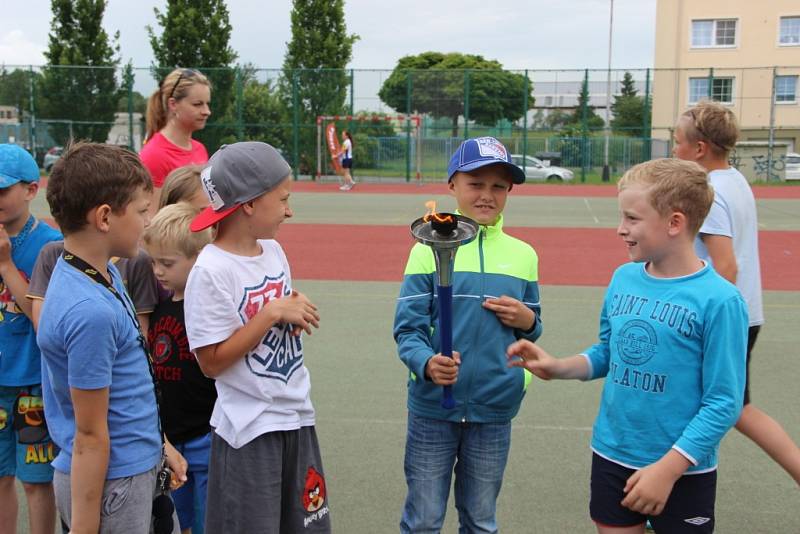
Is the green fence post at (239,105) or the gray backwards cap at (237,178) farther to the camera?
the green fence post at (239,105)

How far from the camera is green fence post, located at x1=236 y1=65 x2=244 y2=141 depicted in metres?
30.0

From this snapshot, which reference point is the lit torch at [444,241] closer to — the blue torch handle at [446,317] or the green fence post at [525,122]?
the blue torch handle at [446,317]

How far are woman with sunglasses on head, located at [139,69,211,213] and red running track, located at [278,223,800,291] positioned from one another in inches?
207

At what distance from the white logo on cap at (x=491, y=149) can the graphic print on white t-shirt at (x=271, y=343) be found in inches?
34.8

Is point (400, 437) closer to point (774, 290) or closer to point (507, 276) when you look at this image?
point (507, 276)

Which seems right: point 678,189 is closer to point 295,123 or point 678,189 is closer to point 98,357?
point 98,357

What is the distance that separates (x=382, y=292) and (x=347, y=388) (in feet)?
11.2

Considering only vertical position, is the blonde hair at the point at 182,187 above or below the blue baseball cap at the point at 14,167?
below

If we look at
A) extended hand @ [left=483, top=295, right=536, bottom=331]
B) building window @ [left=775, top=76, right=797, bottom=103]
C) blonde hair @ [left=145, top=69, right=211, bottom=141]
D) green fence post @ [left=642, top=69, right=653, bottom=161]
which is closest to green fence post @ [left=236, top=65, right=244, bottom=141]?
green fence post @ [left=642, top=69, right=653, bottom=161]

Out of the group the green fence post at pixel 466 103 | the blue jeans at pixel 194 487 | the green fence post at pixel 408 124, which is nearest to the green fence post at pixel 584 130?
the green fence post at pixel 466 103

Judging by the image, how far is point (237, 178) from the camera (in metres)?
2.41

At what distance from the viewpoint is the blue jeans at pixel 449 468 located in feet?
9.47

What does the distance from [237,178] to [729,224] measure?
235 cm

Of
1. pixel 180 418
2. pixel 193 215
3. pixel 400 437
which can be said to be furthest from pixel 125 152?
pixel 400 437
